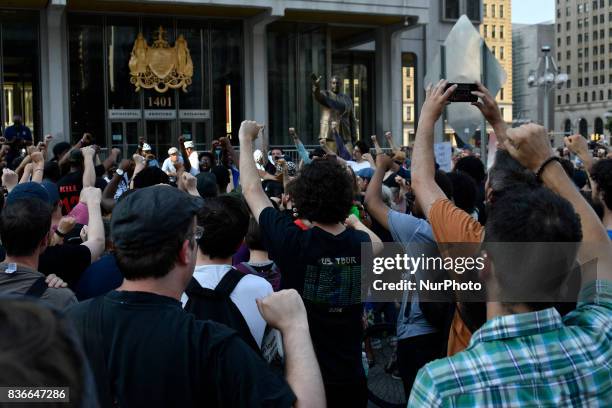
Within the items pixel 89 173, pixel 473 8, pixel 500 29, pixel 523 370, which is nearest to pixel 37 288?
pixel 523 370

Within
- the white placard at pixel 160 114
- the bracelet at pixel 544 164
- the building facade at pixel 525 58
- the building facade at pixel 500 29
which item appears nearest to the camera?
the bracelet at pixel 544 164

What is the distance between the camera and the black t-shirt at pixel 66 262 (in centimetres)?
404

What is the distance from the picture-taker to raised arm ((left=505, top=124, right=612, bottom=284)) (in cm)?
243

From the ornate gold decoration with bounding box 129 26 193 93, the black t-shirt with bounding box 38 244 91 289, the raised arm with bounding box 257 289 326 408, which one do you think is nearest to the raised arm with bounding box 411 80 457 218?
the raised arm with bounding box 257 289 326 408

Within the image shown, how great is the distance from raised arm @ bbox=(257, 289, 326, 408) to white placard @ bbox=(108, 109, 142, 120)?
30160mm

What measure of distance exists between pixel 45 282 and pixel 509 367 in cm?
234

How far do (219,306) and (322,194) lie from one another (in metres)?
1.06

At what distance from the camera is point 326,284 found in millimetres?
3887

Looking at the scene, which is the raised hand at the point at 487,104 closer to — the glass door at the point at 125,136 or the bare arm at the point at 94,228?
the bare arm at the point at 94,228

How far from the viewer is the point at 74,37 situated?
30859mm

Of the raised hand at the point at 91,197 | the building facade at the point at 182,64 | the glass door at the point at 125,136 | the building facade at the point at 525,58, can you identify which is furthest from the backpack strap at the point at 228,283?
the building facade at the point at 525,58

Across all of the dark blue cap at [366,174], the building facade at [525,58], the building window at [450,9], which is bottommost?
the dark blue cap at [366,174]

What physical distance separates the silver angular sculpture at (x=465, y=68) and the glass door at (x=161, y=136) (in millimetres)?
24729

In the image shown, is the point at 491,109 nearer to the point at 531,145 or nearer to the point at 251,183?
the point at 531,145
